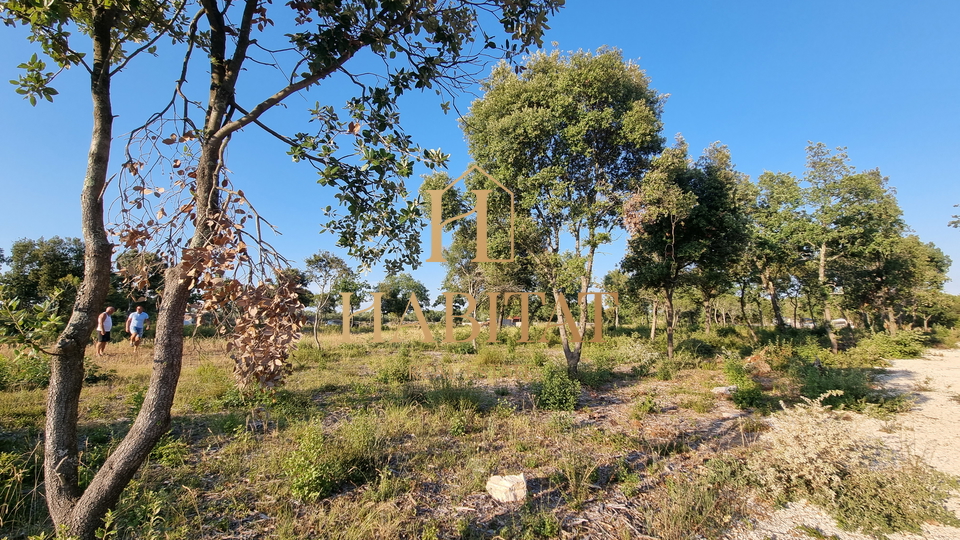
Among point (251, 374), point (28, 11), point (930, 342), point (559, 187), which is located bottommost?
point (930, 342)

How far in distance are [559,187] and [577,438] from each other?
236 inches

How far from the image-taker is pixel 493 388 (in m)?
8.82

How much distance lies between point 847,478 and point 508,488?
387cm

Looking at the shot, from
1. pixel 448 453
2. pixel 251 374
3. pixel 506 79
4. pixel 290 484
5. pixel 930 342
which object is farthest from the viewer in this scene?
pixel 930 342

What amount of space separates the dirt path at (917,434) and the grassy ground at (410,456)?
0.38 metres

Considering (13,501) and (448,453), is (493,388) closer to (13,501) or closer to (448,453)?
(448,453)

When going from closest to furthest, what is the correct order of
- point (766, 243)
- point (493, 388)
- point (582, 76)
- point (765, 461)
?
point (765, 461)
point (493, 388)
point (582, 76)
point (766, 243)

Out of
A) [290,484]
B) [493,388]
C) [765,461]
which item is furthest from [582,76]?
[290,484]

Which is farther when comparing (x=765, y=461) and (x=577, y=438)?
(x=577, y=438)

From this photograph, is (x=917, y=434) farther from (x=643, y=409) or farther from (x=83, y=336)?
(x=83, y=336)

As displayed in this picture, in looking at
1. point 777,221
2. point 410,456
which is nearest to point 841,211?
point 777,221

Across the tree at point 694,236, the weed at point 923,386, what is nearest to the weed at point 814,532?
the tree at point 694,236

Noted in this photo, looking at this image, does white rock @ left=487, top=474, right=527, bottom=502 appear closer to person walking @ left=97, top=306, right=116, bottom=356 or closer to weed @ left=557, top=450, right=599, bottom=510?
weed @ left=557, top=450, right=599, bottom=510

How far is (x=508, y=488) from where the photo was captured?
391 centimetres
